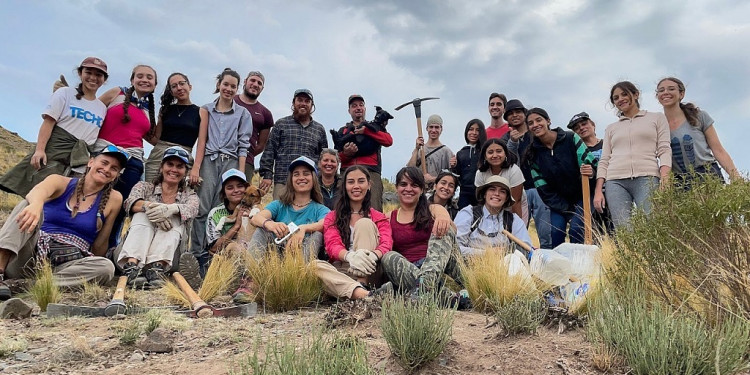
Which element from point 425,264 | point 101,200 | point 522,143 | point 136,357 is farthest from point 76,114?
point 522,143

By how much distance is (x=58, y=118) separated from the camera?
551cm

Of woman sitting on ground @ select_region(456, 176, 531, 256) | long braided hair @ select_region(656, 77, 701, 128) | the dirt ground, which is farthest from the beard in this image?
long braided hair @ select_region(656, 77, 701, 128)

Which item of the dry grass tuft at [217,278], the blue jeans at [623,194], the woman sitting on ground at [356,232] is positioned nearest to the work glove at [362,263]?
the woman sitting on ground at [356,232]

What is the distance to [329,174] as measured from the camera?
6.39 metres

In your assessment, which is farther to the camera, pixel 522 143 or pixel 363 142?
pixel 363 142

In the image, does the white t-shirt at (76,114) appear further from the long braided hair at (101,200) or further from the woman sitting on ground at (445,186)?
the woman sitting on ground at (445,186)

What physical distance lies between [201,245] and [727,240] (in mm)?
5453

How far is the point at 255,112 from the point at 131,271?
290 centimetres

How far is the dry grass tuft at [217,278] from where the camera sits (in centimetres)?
460

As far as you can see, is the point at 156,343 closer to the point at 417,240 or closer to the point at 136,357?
the point at 136,357


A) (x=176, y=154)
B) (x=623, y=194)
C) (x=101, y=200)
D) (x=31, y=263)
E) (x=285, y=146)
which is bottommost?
(x=31, y=263)

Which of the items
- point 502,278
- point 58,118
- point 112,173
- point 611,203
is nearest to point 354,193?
point 502,278

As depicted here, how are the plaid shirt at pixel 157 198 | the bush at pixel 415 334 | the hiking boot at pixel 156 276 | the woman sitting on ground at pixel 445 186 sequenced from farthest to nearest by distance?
the woman sitting on ground at pixel 445 186, the plaid shirt at pixel 157 198, the hiking boot at pixel 156 276, the bush at pixel 415 334

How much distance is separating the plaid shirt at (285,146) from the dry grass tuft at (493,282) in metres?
3.14
